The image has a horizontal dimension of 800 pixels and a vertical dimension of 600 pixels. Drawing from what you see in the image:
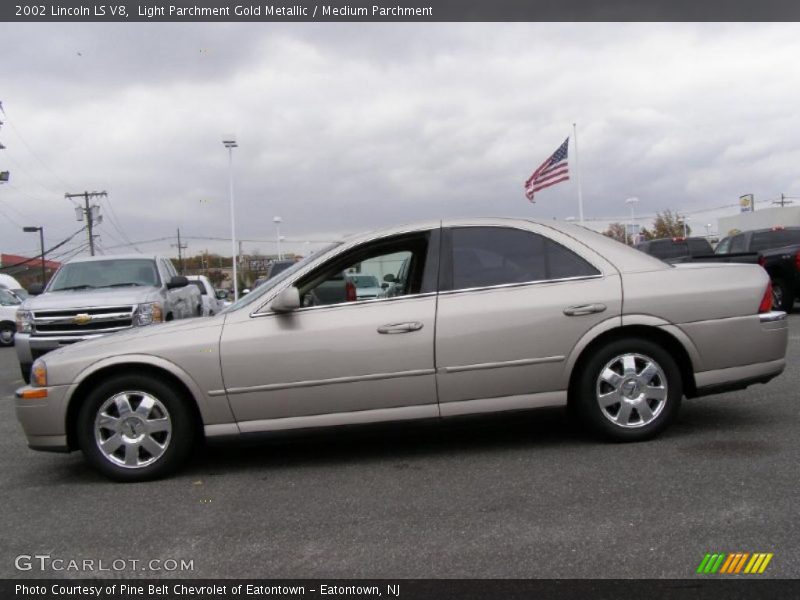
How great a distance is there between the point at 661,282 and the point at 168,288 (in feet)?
22.7

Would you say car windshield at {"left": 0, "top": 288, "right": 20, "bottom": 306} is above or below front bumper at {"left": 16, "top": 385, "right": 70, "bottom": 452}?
above

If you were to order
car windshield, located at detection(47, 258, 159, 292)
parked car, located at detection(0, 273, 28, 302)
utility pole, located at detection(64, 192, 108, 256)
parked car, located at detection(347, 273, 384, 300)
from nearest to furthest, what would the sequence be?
parked car, located at detection(347, 273, 384, 300) < car windshield, located at detection(47, 258, 159, 292) < parked car, located at detection(0, 273, 28, 302) < utility pole, located at detection(64, 192, 108, 256)

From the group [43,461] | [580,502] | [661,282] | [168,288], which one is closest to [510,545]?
[580,502]

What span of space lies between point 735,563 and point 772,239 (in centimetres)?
1513

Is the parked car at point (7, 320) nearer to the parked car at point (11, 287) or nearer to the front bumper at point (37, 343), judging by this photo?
the parked car at point (11, 287)

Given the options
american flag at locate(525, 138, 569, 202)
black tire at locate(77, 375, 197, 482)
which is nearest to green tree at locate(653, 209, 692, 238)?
american flag at locate(525, 138, 569, 202)

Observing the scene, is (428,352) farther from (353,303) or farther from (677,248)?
(677,248)

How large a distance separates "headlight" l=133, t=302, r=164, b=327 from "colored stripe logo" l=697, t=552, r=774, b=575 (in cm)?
688

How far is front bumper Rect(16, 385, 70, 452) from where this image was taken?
15.3 ft

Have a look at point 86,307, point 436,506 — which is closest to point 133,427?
point 436,506

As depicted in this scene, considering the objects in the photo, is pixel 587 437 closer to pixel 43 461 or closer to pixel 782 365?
pixel 782 365

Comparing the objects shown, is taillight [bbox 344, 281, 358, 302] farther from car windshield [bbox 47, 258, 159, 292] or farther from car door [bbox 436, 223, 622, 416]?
car windshield [bbox 47, 258, 159, 292]

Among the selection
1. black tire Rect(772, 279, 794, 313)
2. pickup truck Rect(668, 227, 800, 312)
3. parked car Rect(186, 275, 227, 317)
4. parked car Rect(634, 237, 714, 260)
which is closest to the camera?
pickup truck Rect(668, 227, 800, 312)
